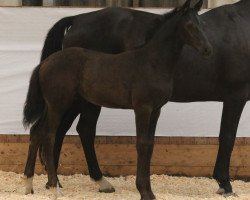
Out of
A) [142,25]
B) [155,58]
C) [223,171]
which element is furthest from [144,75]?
[223,171]

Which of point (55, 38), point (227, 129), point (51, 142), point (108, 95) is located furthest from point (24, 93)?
point (227, 129)

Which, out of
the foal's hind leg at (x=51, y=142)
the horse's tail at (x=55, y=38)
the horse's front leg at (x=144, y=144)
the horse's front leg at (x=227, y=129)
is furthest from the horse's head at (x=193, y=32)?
the horse's tail at (x=55, y=38)

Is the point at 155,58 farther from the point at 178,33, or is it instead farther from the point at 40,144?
the point at 40,144

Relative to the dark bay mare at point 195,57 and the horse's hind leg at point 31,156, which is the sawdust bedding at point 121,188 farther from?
the dark bay mare at point 195,57

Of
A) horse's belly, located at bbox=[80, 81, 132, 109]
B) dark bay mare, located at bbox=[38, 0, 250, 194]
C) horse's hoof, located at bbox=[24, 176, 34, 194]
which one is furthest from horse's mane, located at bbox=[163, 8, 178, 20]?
horse's hoof, located at bbox=[24, 176, 34, 194]

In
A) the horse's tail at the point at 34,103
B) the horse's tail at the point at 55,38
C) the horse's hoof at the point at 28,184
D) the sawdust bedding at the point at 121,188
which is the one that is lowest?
the sawdust bedding at the point at 121,188

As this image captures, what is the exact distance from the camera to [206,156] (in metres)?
7.14

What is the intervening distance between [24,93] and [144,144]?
2.11 m

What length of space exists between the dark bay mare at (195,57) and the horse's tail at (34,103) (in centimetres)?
47

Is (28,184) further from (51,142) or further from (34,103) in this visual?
(34,103)

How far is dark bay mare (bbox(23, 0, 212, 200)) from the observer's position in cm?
540

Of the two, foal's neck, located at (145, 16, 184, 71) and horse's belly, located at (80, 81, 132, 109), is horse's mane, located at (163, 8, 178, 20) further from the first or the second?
horse's belly, located at (80, 81, 132, 109)

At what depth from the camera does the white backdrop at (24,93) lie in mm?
7027

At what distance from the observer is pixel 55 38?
21.1 ft
